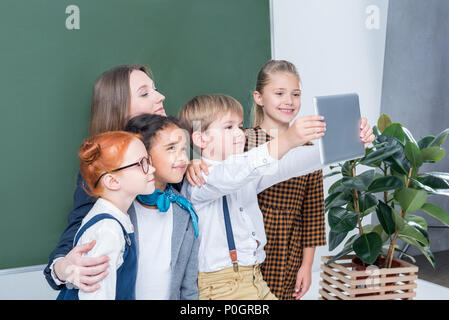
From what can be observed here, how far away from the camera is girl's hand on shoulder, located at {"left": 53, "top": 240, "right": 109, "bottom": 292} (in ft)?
3.11

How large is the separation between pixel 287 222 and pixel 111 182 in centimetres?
75

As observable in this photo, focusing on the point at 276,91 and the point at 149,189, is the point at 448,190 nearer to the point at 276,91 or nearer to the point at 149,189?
the point at 276,91

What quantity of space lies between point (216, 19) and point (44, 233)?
50.8 inches

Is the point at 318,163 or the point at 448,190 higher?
the point at 318,163

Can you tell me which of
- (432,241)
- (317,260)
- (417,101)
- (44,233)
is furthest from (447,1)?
(44,233)

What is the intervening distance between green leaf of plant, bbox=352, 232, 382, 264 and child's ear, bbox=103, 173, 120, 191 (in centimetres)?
111

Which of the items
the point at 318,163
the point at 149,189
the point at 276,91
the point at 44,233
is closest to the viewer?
the point at 149,189

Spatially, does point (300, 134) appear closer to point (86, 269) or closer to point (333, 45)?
point (86, 269)

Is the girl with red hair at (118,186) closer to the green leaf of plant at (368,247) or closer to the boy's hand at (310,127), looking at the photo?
the boy's hand at (310,127)

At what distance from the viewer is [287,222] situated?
60.9 inches

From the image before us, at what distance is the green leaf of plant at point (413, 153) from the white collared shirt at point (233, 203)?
2.32 ft

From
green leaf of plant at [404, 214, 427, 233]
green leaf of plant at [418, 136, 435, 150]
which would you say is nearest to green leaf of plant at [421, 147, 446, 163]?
green leaf of plant at [418, 136, 435, 150]

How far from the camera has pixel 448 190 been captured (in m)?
1.71

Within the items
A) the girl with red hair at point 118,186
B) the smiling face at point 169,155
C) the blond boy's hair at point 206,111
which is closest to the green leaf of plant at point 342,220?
the blond boy's hair at point 206,111
